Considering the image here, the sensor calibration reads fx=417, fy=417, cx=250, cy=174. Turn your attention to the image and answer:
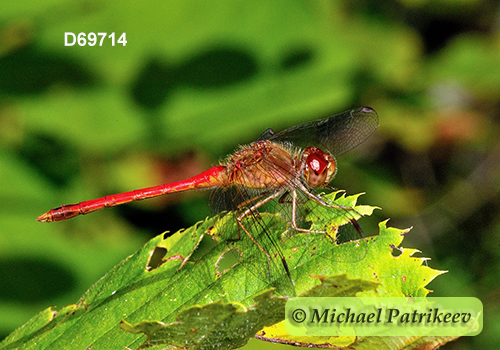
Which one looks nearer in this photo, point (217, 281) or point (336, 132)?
point (217, 281)

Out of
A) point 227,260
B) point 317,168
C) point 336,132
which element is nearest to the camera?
point 227,260

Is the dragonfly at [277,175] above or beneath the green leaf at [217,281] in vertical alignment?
above

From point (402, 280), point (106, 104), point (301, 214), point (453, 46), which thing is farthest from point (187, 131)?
point (453, 46)

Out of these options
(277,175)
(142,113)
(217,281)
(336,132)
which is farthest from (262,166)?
(142,113)

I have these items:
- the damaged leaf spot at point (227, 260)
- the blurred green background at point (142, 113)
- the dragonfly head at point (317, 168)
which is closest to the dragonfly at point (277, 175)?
the dragonfly head at point (317, 168)

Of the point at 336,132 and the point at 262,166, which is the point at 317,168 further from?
the point at 336,132

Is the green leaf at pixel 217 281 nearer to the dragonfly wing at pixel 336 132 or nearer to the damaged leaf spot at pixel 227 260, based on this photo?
the damaged leaf spot at pixel 227 260

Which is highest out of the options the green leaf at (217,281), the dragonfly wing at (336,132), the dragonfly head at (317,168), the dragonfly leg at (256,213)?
the dragonfly wing at (336,132)
